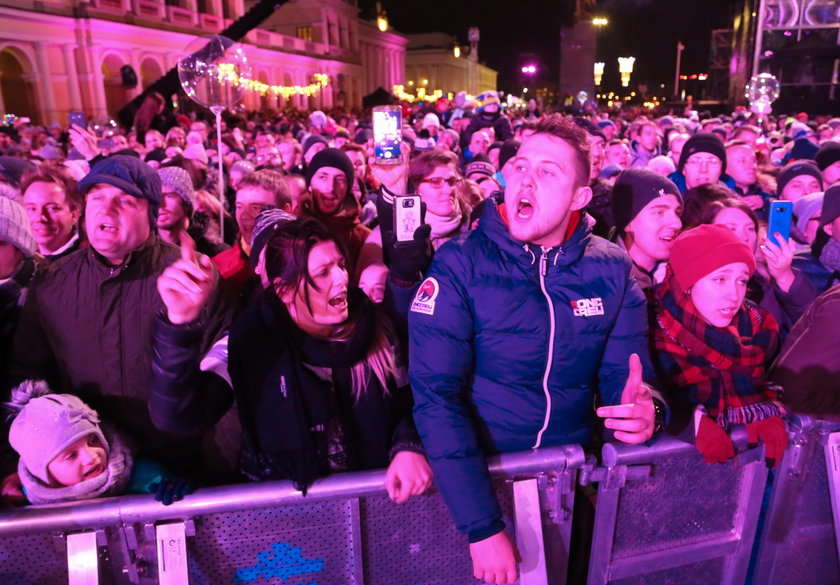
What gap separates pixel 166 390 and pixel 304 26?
72753 millimetres

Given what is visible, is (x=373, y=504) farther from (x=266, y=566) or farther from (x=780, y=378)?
(x=780, y=378)

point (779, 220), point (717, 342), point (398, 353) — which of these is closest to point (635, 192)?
point (779, 220)

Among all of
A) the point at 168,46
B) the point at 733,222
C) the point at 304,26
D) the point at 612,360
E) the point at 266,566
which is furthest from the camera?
the point at 304,26

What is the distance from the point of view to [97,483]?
1992 mm

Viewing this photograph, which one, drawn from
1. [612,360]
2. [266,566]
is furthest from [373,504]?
[612,360]

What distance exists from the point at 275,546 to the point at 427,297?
93 cm

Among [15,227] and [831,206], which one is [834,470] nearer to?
[831,206]

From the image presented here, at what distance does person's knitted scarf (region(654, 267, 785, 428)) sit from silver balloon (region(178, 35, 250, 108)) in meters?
5.08

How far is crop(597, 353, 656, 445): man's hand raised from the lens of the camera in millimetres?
1856

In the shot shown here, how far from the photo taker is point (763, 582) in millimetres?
2289

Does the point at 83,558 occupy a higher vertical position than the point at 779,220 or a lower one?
lower

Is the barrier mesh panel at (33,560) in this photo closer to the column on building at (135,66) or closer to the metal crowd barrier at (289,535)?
the metal crowd barrier at (289,535)

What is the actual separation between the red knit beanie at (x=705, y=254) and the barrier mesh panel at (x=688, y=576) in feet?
3.46

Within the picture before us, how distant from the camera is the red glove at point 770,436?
206 cm
